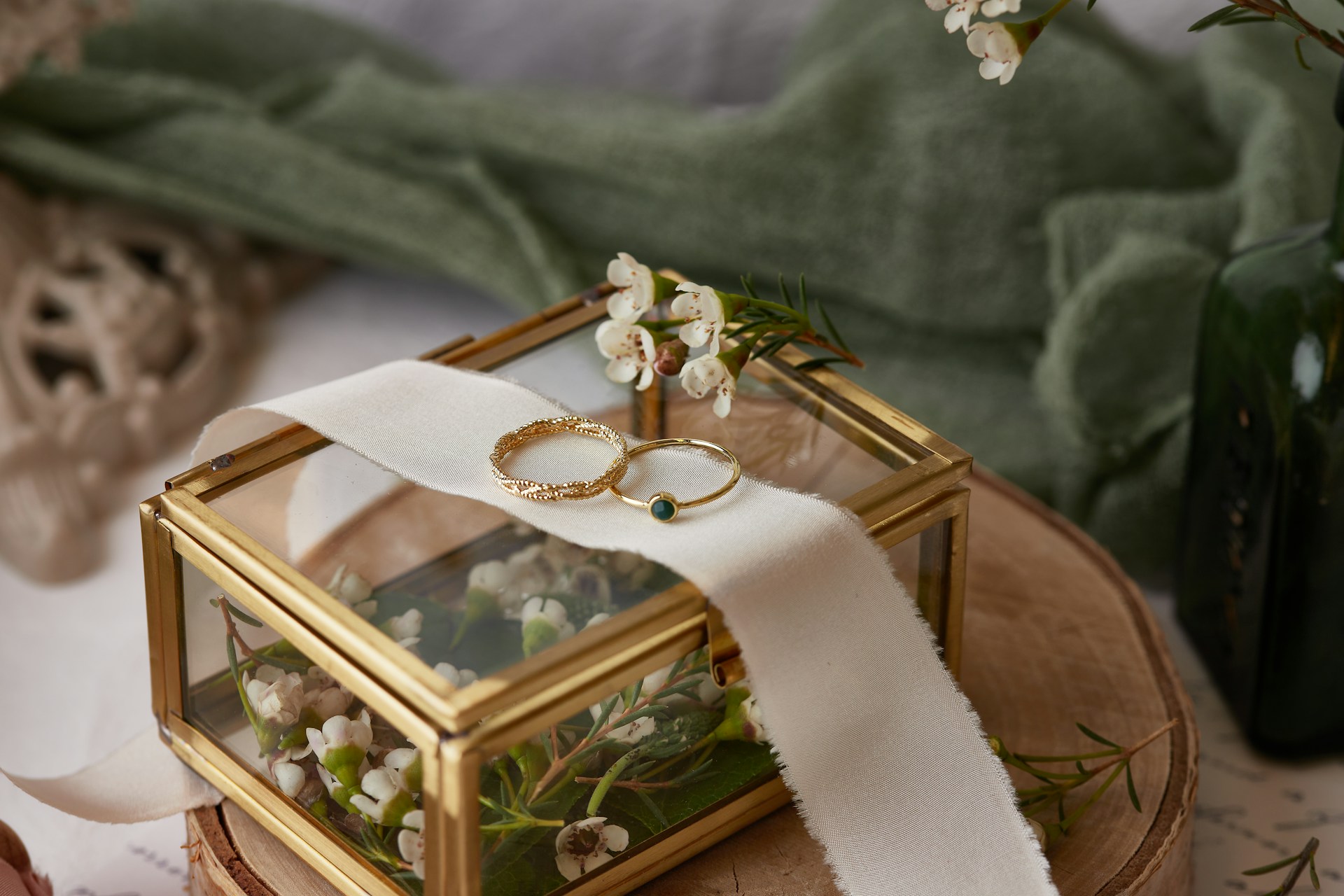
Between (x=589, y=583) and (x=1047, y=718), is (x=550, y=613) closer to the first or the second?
(x=589, y=583)

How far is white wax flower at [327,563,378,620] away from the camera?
1.74ft

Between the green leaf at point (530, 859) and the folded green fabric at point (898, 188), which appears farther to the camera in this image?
the folded green fabric at point (898, 188)

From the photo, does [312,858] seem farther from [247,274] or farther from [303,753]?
[247,274]

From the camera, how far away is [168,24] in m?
1.16

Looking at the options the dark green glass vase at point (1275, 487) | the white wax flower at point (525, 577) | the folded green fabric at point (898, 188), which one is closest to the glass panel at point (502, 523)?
the white wax flower at point (525, 577)

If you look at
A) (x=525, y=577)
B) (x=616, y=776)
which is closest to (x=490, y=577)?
(x=525, y=577)

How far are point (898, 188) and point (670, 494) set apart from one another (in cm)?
51

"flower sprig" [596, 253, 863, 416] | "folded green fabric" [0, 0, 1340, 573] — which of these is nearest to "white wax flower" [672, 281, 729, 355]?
"flower sprig" [596, 253, 863, 416]

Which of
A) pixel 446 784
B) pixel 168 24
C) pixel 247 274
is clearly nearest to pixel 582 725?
pixel 446 784

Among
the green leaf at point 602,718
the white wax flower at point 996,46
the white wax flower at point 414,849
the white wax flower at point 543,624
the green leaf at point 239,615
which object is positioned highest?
the white wax flower at point 996,46

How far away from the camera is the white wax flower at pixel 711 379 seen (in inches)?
22.1

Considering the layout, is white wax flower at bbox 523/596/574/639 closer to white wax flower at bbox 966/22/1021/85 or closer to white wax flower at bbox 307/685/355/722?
white wax flower at bbox 307/685/355/722

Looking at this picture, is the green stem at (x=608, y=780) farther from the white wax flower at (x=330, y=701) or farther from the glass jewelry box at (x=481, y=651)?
the white wax flower at (x=330, y=701)

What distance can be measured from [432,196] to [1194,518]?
60 cm
